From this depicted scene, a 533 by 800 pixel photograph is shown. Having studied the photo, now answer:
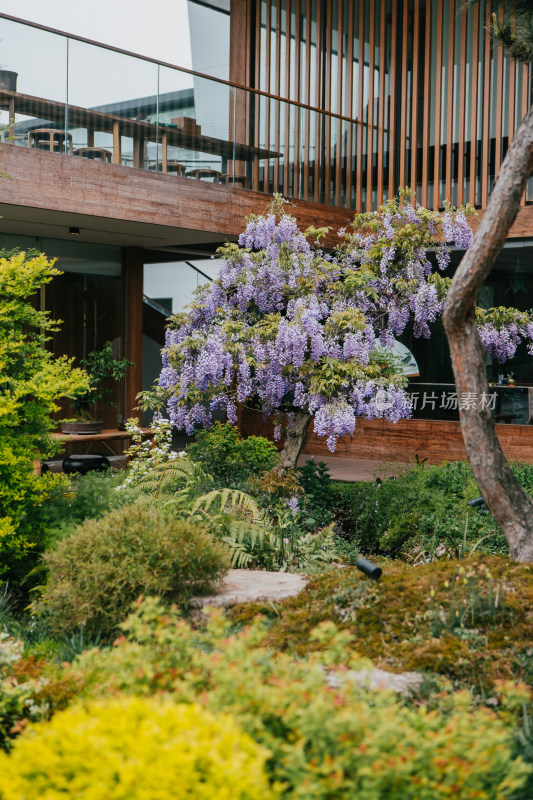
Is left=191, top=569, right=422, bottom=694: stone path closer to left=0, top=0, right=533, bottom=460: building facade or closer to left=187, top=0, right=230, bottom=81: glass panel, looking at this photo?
left=0, top=0, right=533, bottom=460: building facade

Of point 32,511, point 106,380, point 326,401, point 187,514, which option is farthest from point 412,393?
point 32,511

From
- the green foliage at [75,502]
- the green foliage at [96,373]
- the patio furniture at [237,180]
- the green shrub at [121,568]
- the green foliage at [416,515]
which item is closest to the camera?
the green shrub at [121,568]

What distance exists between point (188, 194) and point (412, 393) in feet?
14.9

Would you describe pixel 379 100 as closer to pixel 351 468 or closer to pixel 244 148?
pixel 244 148

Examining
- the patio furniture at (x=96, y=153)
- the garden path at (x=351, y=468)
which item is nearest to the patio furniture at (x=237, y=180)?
the patio furniture at (x=96, y=153)

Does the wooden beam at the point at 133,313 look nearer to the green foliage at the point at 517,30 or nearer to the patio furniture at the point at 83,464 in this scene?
the patio furniture at the point at 83,464

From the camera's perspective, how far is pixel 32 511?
5.17 m

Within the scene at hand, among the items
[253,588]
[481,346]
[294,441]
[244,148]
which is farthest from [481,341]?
[244,148]

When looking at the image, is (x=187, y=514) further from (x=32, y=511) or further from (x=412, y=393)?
(x=412, y=393)

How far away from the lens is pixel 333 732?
1968 millimetres

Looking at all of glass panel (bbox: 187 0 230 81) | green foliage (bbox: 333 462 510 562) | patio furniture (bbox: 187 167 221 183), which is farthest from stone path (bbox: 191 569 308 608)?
glass panel (bbox: 187 0 230 81)

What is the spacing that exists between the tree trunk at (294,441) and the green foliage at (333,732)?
467cm

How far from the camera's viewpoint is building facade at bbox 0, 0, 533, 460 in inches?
327

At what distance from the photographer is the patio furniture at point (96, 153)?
8.26 metres
